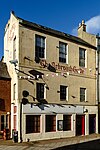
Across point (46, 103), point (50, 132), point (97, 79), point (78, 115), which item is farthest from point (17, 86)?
point (97, 79)

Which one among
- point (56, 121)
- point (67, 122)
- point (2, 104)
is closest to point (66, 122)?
point (67, 122)

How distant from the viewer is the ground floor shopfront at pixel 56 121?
67.9 feet

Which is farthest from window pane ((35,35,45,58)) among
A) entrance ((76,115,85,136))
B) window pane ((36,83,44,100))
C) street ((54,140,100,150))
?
street ((54,140,100,150))

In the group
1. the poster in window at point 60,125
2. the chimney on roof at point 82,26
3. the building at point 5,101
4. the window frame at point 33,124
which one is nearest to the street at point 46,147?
the window frame at point 33,124

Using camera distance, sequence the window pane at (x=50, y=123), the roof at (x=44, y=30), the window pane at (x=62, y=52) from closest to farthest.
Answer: the roof at (x=44, y=30) → the window pane at (x=50, y=123) → the window pane at (x=62, y=52)

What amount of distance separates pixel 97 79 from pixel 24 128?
10521 millimetres

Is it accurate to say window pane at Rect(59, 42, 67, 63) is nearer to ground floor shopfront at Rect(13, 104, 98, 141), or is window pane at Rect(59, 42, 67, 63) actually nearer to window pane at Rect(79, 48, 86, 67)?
window pane at Rect(79, 48, 86, 67)

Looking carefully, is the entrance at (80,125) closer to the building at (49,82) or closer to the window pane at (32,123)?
the building at (49,82)

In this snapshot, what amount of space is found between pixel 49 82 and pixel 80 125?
5.82 metres

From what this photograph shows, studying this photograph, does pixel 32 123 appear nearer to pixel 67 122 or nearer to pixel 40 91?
pixel 40 91

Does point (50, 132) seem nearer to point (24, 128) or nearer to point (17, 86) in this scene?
point (24, 128)

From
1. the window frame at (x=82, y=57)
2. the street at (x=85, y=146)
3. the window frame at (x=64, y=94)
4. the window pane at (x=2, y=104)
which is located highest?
the window frame at (x=82, y=57)

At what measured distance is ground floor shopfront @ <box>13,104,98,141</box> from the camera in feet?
67.9

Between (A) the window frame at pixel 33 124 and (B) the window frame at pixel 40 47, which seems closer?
(A) the window frame at pixel 33 124
